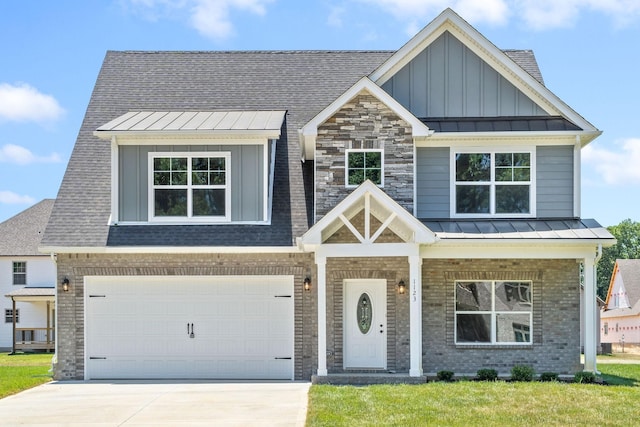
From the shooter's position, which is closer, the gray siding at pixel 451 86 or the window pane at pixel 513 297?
the window pane at pixel 513 297

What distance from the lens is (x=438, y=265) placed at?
17.9 m

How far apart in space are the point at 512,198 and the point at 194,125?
753 cm

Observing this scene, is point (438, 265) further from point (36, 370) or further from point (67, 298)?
point (36, 370)

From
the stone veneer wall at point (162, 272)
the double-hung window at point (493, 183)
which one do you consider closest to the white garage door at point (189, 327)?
the stone veneer wall at point (162, 272)

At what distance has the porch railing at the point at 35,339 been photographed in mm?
35906

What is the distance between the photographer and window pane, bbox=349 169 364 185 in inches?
709

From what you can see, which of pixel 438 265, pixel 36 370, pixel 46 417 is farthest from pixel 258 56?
pixel 46 417

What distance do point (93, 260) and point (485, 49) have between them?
10168mm

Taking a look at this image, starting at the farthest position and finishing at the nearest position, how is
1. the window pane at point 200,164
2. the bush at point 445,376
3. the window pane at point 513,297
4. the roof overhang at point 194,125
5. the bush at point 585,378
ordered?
the window pane at point 200,164 < the roof overhang at point 194,125 < the window pane at point 513,297 < the bush at point 445,376 < the bush at point 585,378

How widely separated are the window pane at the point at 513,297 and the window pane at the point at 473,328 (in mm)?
426

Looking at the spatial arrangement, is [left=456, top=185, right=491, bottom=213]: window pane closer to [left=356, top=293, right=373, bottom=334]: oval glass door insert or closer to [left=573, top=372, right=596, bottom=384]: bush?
[left=356, top=293, right=373, bottom=334]: oval glass door insert

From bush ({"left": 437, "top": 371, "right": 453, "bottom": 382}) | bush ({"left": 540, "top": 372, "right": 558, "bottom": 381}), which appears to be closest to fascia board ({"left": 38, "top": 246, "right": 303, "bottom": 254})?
bush ({"left": 437, "top": 371, "right": 453, "bottom": 382})

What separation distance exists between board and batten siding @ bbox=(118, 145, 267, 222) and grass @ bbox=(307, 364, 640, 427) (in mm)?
4817

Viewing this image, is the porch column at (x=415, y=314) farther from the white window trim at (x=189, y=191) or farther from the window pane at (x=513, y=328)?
the white window trim at (x=189, y=191)
